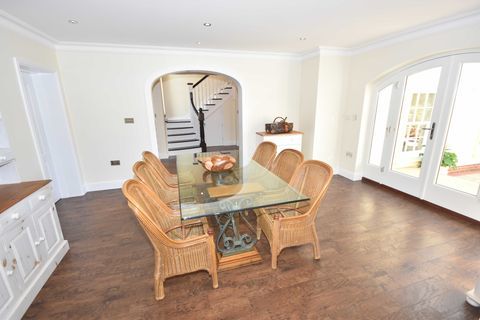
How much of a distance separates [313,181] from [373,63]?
2829 mm

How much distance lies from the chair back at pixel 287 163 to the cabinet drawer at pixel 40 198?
242 cm

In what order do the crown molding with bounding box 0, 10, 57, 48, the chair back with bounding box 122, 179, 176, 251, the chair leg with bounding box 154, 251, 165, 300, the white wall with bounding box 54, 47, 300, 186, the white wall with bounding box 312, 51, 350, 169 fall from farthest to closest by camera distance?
the white wall with bounding box 312, 51, 350, 169, the white wall with bounding box 54, 47, 300, 186, the crown molding with bounding box 0, 10, 57, 48, the chair leg with bounding box 154, 251, 165, 300, the chair back with bounding box 122, 179, 176, 251

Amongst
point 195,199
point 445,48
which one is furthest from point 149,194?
point 445,48

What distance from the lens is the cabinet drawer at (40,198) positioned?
186 cm

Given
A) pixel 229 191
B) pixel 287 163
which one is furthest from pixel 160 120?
pixel 229 191

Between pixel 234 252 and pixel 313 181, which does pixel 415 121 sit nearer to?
pixel 313 181

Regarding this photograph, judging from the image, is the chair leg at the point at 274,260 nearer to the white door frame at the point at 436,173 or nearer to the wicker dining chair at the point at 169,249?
the wicker dining chair at the point at 169,249

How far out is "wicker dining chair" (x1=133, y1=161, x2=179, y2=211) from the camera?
2.24 metres

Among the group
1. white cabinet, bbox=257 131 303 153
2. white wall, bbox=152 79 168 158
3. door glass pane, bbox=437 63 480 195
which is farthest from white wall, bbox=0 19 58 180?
door glass pane, bbox=437 63 480 195

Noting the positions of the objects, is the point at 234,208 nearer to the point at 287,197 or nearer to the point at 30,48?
the point at 287,197

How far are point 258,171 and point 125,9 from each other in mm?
2243

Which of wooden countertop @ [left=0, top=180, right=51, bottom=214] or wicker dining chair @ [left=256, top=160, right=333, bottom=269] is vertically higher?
wooden countertop @ [left=0, top=180, right=51, bottom=214]

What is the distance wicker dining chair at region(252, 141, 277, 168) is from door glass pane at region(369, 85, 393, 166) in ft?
7.04

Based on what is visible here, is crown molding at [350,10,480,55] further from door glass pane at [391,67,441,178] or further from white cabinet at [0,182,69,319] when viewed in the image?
white cabinet at [0,182,69,319]
